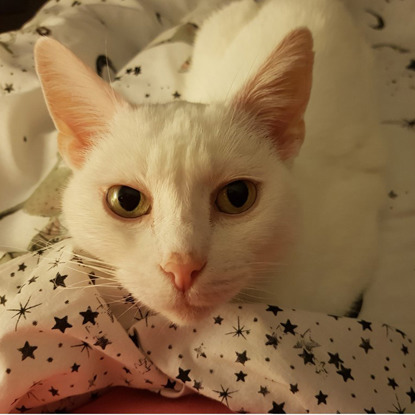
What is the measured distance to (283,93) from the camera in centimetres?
95

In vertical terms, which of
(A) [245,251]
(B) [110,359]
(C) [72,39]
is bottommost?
(B) [110,359]

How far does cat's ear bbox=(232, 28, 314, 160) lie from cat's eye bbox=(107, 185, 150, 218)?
1.00ft

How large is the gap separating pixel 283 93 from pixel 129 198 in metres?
0.40

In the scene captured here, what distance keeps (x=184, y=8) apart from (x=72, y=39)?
2.16 ft

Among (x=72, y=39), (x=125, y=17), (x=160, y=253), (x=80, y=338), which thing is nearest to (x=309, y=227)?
(x=160, y=253)

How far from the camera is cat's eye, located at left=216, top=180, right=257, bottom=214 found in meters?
0.86

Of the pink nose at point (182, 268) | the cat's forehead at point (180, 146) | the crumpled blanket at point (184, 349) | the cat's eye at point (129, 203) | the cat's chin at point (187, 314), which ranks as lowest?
the crumpled blanket at point (184, 349)

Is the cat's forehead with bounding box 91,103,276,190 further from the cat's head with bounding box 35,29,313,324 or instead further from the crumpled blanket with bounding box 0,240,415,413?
the crumpled blanket with bounding box 0,240,415,413

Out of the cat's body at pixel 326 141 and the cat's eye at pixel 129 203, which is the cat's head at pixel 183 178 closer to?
the cat's eye at pixel 129 203

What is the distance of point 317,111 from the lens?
132 cm

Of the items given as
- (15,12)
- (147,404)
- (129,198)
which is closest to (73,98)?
(129,198)

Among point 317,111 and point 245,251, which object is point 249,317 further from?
point 317,111

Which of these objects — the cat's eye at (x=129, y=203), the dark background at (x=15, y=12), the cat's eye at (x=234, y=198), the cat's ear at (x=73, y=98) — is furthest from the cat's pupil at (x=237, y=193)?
the dark background at (x=15, y=12)

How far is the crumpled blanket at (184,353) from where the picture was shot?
810 mm
